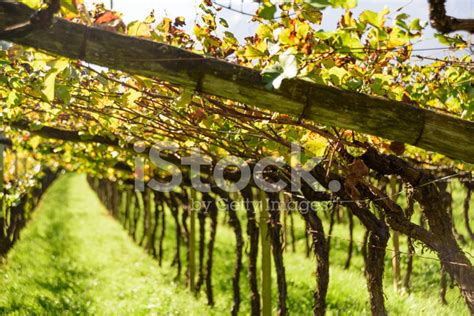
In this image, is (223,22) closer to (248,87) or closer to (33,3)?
(248,87)

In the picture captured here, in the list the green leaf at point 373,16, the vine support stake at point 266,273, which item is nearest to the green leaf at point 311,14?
the green leaf at point 373,16

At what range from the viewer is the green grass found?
22.9ft

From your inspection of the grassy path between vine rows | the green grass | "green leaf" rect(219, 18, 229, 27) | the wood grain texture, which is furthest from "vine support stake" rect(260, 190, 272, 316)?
the wood grain texture

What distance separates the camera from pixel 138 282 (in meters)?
9.58

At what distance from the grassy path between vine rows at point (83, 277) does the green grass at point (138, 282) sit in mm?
16

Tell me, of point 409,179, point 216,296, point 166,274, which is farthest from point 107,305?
point 409,179

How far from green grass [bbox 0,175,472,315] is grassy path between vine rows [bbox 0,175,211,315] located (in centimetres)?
2

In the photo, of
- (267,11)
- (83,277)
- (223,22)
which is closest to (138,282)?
(83,277)

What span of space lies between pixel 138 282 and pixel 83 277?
114 cm

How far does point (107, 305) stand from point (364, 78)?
608 centimetres

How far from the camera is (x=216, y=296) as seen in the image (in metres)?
8.80

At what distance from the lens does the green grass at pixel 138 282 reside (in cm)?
696

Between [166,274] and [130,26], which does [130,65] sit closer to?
[130,26]

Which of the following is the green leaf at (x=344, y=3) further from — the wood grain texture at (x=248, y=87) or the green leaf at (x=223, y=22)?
the green leaf at (x=223, y=22)
